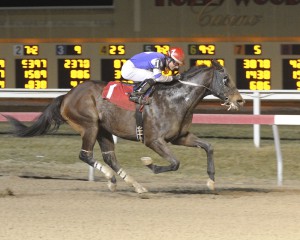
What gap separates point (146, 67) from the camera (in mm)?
8555

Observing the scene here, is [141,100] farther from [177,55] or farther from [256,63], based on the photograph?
[256,63]

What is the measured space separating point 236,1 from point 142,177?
29.0 feet

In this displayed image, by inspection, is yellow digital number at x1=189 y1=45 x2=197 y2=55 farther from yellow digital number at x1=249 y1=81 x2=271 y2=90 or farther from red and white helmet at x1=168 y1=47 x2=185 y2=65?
red and white helmet at x1=168 y1=47 x2=185 y2=65

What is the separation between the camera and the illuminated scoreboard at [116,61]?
17.0 metres

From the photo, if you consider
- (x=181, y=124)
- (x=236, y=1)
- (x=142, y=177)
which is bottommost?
(x=142, y=177)

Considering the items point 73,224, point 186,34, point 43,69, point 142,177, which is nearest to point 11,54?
point 43,69

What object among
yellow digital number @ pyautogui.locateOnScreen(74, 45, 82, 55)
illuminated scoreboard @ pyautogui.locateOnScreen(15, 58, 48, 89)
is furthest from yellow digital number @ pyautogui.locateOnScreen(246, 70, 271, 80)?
illuminated scoreboard @ pyautogui.locateOnScreen(15, 58, 48, 89)

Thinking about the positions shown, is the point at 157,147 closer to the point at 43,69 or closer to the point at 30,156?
the point at 30,156

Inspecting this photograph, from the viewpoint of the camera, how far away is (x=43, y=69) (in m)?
17.7

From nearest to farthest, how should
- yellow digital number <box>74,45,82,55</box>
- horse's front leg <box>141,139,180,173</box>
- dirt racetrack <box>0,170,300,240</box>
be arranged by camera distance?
dirt racetrack <box>0,170,300,240</box> → horse's front leg <box>141,139,180,173</box> → yellow digital number <box>74,45,82,55</box>

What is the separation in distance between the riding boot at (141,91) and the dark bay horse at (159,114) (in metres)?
0.08

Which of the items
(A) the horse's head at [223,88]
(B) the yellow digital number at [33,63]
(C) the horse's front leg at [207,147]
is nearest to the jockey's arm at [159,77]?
(A) the horse's head at [223,88]

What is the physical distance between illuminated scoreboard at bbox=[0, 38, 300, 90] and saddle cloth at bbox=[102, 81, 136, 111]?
8.52 meters

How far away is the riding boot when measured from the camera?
828 cm
